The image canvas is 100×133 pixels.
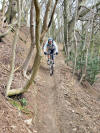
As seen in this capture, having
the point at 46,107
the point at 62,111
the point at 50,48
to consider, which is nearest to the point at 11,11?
the point at 50,48

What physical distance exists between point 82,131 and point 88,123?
60cm

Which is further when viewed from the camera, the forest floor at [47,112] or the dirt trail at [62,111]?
the dirt trail at [62,111]

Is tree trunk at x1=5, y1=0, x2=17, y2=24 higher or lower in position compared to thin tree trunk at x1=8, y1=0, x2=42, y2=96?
higher

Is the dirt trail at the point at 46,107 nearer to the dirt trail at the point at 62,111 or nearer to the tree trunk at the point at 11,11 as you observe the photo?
the dirt trail at the point at 62,111

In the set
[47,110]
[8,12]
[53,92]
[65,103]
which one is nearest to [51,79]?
[53,92]

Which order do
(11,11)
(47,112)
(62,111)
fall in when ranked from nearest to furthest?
(47,112), (62,111), (11,11)

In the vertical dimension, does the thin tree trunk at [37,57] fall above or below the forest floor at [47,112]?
above

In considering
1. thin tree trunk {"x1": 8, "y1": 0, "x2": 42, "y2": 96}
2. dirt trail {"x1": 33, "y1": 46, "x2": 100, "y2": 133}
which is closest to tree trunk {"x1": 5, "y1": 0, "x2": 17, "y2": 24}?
dirt trail {"x1": 33, "y1": 46, "x2": 100, "y2": 133}

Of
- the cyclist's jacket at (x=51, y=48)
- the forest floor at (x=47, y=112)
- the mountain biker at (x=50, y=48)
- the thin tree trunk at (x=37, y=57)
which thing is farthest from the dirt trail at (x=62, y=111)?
the cyclist's jacket at (x=51, y=48)

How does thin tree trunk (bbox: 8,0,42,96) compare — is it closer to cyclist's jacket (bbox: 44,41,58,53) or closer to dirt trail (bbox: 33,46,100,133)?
dirt trail (bbox: 33,46,100,133)

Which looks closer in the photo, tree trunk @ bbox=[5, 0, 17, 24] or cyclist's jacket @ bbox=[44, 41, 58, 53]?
cyclist's jacket @ bbox=[44, 41, 58, 53]

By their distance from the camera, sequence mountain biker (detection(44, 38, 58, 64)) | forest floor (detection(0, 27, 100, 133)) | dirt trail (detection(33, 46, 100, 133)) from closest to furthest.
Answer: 1. forest floor (detection(0, 27, 100, 133))
2. dirt trail (detection(33, 46, 100, 133))
3. mountain biker (detection(44, 38, 58, 64))

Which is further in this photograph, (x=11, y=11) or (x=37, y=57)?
(x=11, y=11)

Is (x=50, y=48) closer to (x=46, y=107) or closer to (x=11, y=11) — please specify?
Answer: (x=46, y=107)
